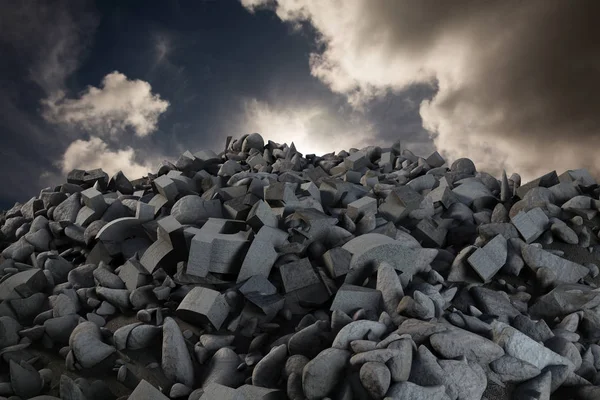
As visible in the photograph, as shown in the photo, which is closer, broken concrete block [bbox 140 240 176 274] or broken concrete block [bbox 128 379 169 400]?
broken concrete block [bbox 128 379 169 400]

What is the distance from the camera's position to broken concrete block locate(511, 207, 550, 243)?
3.69 m

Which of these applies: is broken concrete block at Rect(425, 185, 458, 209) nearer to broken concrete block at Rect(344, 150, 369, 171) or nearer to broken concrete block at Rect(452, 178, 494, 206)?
broken concrete block at Rect(452, 178, 494, 206)

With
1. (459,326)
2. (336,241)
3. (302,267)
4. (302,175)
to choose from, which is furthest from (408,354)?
(302,175)

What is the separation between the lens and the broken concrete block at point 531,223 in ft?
12.1

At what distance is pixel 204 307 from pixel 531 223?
9.87 ft

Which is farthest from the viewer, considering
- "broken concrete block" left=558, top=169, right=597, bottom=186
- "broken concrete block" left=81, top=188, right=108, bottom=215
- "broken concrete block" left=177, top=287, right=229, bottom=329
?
"broken concrete block" left=558, top=169, right=597, bottom=186

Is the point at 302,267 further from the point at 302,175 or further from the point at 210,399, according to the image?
the point at 302,175

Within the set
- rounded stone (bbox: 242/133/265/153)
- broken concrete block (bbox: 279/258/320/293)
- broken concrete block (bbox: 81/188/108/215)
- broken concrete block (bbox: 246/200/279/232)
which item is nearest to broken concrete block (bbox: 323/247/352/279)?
broken concrete block (bbox: 279/258/320/293)

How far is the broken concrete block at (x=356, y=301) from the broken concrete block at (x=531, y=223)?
6.03ft

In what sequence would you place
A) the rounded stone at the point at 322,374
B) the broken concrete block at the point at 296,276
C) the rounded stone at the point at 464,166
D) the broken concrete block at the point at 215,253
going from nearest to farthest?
the rounded stone at the point at 322,374 < the broken concrete block at the point at 296,276 < the broken concrete block at the point at 215,253 < the rounded stone at the point at 464,166

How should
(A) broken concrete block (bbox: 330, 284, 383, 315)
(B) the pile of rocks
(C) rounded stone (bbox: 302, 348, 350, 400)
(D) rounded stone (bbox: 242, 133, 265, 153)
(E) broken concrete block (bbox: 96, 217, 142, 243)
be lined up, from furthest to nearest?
(D) rounded stone (bbox: 242, 133, 265, 153)
(E) broken concrete block (bbox: 96, 217, 142, 243)
(A) broken concrete block (bbox: 330, 284, 383, 315)
(B) the pile of rocks
(C) rounded stone (bbox: 302, 348, 350, 400)

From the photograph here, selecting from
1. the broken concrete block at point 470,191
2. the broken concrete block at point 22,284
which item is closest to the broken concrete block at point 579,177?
the broken concrete block at point 470,191

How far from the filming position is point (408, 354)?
2.01 m

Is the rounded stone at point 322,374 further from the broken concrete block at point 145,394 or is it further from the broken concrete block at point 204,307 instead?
the broken concrete block at point 204,307
